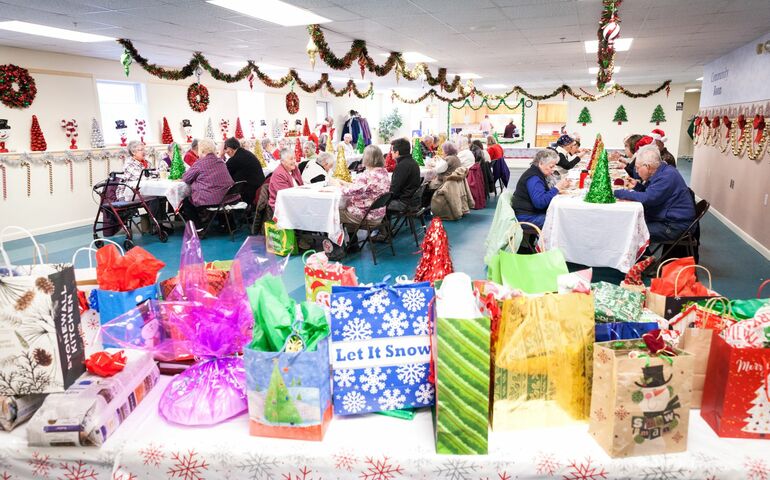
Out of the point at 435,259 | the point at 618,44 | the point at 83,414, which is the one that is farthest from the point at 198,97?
the point at 83,414

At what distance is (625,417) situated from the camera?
116 centimetres

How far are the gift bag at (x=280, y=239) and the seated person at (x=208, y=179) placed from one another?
1.04m

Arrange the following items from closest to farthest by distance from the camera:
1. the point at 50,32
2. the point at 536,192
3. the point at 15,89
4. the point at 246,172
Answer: the point at 536,192
the point at 50,32
the point at 246,172
the point at 15,89

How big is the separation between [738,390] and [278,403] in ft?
3.72

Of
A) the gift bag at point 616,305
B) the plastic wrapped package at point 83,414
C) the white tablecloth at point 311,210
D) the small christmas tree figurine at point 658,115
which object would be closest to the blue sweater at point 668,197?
the white tablecloth at point 311,210

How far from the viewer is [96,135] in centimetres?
814

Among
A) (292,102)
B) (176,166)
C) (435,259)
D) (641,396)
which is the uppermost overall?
(292,102)

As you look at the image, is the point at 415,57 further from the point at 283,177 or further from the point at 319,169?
the point at 283,177

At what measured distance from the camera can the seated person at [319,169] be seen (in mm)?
6625

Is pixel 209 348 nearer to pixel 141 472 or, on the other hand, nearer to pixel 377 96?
pixel 141 472

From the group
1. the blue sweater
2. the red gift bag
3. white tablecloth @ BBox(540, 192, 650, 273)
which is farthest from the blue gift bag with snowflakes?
the blue sweater

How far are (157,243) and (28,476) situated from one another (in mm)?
5524

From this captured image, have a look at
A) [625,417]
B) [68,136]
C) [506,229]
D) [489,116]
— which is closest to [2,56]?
[68,136]

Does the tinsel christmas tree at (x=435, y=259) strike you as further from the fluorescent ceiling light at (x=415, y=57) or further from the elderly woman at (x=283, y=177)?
the fluorescent ceiling light at (x=415, y=57)
